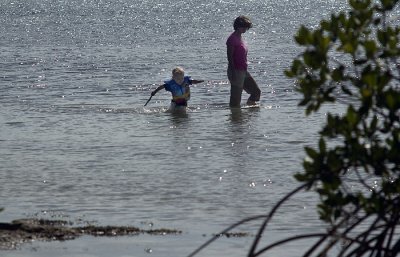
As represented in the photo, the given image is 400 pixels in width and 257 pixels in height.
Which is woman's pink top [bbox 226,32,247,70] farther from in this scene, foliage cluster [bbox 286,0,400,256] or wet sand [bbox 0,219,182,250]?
foliage cluster [bbox 286,0,400,256]

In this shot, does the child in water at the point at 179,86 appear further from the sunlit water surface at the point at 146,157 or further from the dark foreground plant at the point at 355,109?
the dark foreground plant at the point at 355,109

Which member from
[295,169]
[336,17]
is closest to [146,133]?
[295,169]

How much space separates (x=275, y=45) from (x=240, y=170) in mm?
27514

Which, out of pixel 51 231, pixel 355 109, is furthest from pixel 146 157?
pixel 355 109

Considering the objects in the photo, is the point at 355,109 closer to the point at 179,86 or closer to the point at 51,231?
the point at 51,231

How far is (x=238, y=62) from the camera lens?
1930cm

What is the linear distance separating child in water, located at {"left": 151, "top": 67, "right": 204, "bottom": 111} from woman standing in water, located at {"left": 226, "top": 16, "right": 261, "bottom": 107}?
76 centimetres

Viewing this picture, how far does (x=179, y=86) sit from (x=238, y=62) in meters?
0.98

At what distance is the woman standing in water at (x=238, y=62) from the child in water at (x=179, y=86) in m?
0.76

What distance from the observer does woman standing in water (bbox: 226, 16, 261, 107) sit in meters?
19.0

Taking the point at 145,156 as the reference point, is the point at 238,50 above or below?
above

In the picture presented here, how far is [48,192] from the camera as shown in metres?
12.5

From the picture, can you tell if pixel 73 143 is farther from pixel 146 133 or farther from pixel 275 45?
pixel 275 45

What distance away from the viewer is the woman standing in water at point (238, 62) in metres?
19.0
